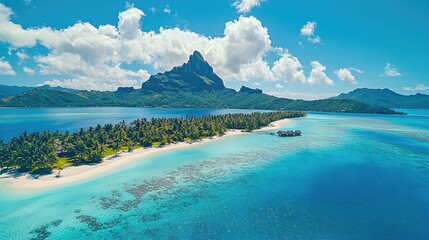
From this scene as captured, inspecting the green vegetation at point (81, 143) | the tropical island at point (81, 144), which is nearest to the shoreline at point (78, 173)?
the tropical island at point (81, 144)

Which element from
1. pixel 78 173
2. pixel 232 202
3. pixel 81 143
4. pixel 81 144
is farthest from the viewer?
pixel 81 143

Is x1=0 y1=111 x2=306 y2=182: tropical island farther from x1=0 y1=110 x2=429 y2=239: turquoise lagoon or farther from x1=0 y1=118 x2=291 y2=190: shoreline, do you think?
x1=0 y1=110 x2=429 y2=239: turquoise lagoon

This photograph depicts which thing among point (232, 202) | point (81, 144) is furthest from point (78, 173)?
point (232, 202)

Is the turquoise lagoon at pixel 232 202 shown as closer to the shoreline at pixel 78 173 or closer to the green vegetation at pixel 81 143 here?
the shoreline at pixel 78 173

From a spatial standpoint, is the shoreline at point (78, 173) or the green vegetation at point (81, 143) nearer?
the shoreline at point (78, 173)

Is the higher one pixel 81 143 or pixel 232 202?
pixel 81 143

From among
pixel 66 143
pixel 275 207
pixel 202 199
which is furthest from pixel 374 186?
pixel 66 143

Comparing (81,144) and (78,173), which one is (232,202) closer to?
(78,173)
